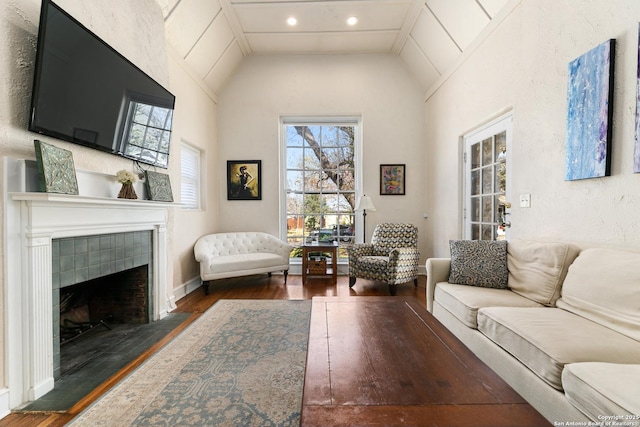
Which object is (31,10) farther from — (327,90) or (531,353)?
(327,90)

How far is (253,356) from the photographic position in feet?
7.55

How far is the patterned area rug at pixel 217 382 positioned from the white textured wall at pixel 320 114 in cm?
272

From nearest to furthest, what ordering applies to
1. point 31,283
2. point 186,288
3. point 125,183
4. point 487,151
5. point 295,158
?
point 31,283 < point 125,183 < point 487,151 < point 186,288 < point 295,158

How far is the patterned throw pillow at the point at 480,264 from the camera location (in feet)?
8.41

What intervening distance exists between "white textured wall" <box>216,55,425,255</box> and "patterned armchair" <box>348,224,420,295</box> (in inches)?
19.6

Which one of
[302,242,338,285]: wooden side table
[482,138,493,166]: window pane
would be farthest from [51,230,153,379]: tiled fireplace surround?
[482,138,493,166]: window pane

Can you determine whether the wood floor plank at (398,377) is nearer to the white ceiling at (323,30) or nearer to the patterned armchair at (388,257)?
→ the patterned armchair at (388,257)

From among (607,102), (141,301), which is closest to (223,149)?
(141,301)

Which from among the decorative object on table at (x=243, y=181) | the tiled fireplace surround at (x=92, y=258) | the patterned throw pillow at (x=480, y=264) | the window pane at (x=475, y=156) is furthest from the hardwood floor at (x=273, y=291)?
the window pane at (x=475, y=156)

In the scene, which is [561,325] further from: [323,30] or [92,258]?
[323,30]

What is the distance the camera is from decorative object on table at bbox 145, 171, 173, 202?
3025mm

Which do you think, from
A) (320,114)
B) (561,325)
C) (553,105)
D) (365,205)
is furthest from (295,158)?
(561,325)

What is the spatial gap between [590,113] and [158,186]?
3.56 metres

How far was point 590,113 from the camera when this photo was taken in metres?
2.12
